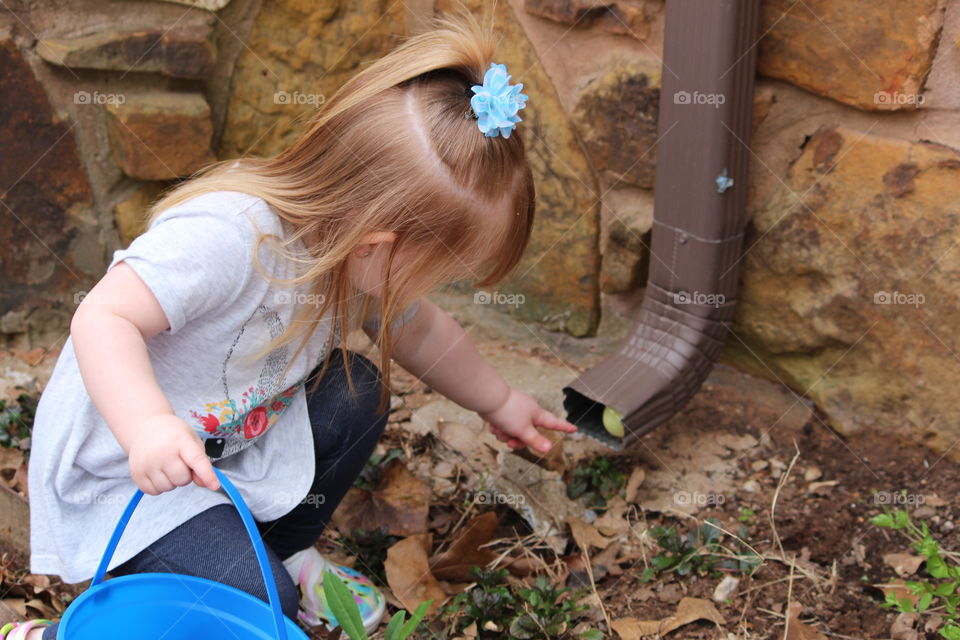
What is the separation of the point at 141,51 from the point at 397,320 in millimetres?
827

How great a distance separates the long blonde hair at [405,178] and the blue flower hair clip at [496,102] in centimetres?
5

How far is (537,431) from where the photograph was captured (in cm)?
181

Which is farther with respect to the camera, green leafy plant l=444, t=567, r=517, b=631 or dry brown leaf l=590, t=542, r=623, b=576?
dry brown leaf l=590, t=542, r=623, b=576

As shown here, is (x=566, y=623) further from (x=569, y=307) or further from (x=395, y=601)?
(x=569, y=307)

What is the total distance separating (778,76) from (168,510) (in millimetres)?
1274

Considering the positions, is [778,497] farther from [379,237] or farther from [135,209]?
[135,209]

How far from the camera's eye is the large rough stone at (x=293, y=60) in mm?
2162

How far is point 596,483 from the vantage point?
6.14ft

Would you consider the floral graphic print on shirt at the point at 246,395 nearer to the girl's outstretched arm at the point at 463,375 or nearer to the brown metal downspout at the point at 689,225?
the girl's outstretched arm at the point at 463,375
